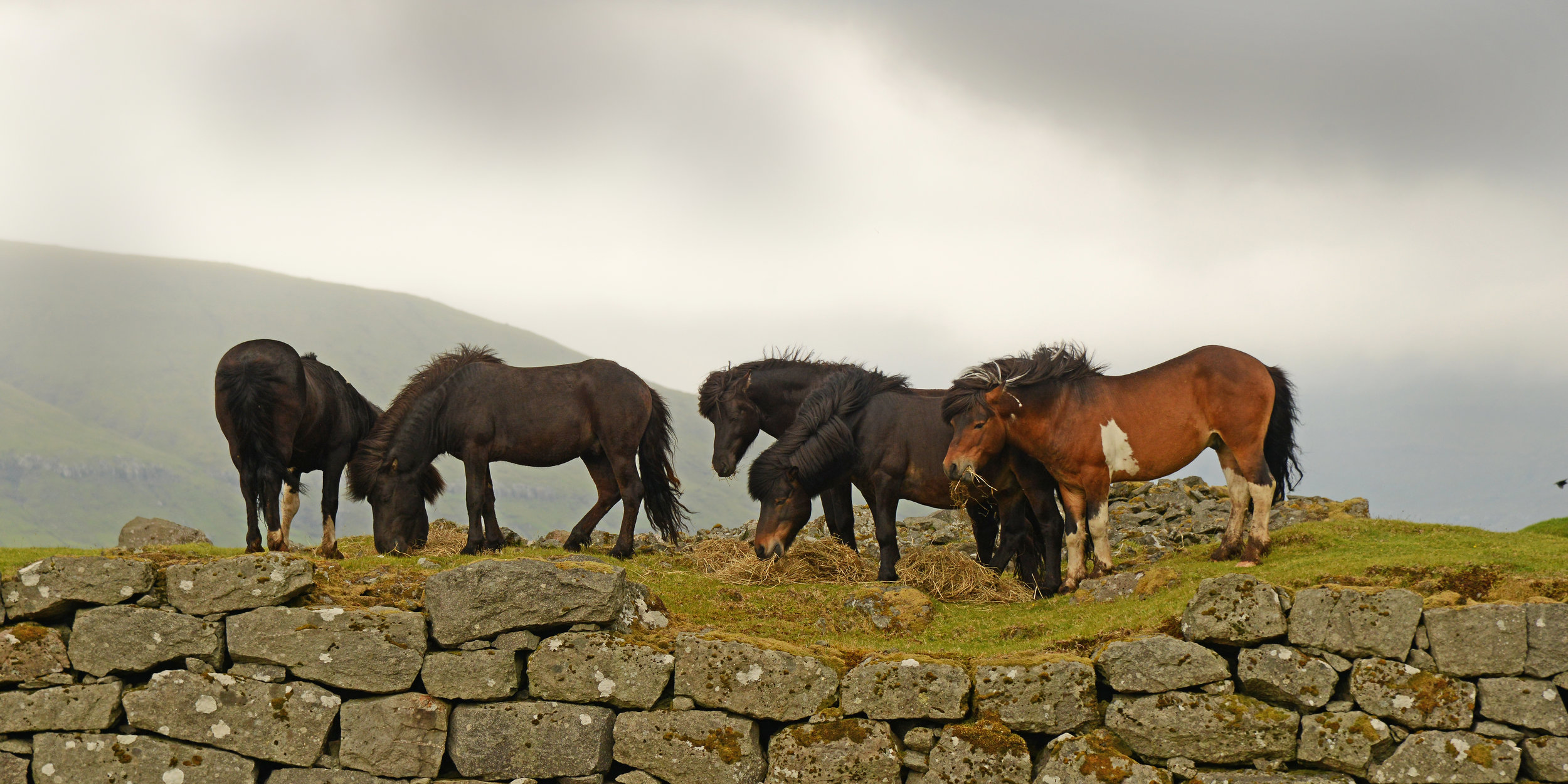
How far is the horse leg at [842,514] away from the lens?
12991 millimetres

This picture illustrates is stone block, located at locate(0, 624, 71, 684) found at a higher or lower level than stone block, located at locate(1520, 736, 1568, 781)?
lower

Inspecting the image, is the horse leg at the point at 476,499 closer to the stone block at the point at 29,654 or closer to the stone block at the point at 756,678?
the stone block at the point at 29,654

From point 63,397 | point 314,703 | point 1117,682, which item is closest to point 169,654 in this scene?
point 314,703

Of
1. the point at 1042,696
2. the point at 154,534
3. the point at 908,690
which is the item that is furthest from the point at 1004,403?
the point at 154,534

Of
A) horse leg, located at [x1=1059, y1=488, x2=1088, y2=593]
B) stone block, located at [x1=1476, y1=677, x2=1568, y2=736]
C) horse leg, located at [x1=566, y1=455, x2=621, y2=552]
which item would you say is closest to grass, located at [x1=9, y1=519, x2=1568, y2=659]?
horse leg, located at [x1=1059, y1=488, x2=1088, y2=593]

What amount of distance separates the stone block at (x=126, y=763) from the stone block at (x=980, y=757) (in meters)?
5.26

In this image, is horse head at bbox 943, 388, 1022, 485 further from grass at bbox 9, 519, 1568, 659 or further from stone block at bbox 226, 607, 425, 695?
stone block at bbox 226, 607, 425, 695

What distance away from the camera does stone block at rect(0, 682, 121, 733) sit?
822 centimetres

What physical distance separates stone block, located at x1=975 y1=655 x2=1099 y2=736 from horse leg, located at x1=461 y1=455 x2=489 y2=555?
6.81 m

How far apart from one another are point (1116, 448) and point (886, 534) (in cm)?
254

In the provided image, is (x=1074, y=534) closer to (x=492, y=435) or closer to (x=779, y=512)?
(x=779, y=512)

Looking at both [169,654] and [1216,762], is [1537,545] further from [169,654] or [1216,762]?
[169,654]

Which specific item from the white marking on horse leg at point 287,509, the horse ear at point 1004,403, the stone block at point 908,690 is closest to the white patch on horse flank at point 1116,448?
the horse ear at point 1004,403

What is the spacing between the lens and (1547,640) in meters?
7.48
